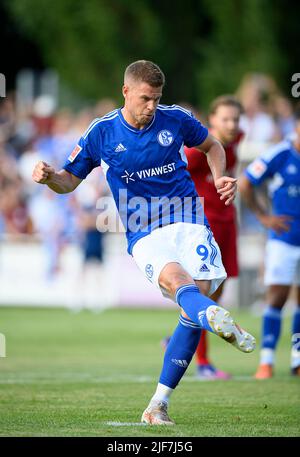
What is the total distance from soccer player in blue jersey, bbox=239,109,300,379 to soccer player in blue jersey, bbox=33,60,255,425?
3324 millimetres

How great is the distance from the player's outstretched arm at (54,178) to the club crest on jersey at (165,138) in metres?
0.74

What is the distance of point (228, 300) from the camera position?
20953mm

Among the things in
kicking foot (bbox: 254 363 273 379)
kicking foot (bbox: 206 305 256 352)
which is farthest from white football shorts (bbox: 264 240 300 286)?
kicking foot (bbox: 206 305 256 352)

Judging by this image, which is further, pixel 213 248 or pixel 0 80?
pixel 0 80

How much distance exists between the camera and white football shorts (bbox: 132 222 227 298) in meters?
7.73

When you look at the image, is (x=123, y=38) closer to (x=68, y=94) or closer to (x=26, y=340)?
(x=68, y=94)

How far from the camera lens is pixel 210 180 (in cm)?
1114

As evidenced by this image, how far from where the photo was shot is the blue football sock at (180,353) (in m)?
7.70

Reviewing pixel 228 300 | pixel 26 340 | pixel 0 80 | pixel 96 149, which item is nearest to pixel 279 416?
pixel 96 149

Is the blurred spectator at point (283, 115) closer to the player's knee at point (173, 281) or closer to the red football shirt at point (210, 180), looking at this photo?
the red football shirt at point (210, 180)

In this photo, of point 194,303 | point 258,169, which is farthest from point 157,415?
point 258,169

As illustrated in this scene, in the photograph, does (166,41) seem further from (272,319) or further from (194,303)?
(194,303)

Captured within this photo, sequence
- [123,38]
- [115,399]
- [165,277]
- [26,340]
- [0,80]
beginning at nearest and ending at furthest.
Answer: [165,277] → [115,399] → [26,340] → [0,80] → [123,38]

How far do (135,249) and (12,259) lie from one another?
1403cm
